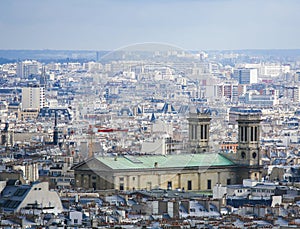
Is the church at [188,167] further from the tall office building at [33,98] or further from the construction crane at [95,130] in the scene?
the tall office building at [33,98]

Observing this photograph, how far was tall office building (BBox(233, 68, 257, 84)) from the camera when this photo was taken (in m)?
143

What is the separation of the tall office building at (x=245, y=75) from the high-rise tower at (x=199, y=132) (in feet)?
313

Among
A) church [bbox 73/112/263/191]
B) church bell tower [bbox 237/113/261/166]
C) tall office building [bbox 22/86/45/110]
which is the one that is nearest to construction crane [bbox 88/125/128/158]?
church [bbox 73/112/263/191]

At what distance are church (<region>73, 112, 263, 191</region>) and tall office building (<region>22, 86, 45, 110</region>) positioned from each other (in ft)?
235

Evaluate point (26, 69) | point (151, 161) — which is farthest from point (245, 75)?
point (151, 161)

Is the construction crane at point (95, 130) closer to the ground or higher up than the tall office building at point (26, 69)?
closer to the ground

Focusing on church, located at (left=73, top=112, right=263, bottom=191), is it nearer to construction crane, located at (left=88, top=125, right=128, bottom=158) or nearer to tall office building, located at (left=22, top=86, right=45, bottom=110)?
construction crane, located at (left=88, top=125, right=128, bottom=158)

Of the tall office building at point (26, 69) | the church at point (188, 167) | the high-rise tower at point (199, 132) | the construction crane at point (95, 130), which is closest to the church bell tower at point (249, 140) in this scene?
the church at point (188, 167)

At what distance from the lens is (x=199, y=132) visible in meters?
42.4

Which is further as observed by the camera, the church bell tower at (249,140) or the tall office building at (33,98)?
the tall office building at (33,98)

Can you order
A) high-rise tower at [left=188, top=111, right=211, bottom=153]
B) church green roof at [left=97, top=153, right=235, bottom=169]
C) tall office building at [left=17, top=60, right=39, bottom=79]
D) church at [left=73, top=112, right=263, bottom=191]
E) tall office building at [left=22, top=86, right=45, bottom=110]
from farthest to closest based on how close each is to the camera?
tall office building at [left=17, top=60, right=39, bottom=79] → tall office building at [left=22, top=86, right=45, bottom=110] → high-rise tower at [left=188, top=111, right=211, bottom=153] → church at [left=73, top=112, right=263, bottom=191] → church green roof at [left=97, top=153, right=235, bottom=169]

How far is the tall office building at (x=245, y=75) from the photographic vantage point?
143m

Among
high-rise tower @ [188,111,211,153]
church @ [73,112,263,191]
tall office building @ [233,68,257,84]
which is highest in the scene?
tall office building @ [233,68,257,84]

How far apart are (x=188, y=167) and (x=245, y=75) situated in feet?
360
